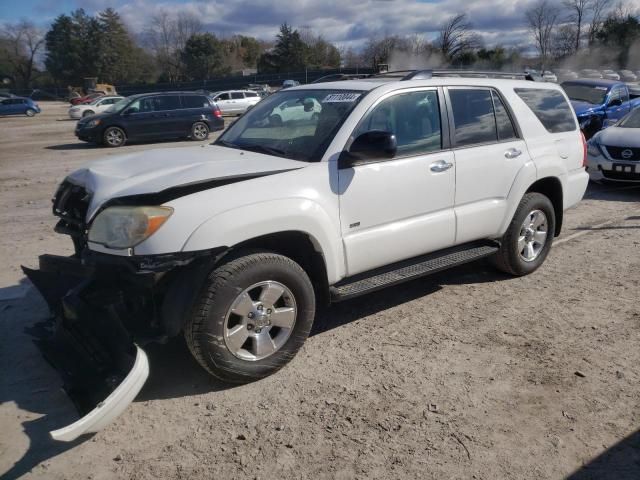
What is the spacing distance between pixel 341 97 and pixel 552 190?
8.40ft

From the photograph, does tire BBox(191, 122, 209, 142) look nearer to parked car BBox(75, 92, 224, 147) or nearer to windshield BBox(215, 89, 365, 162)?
parked car BBox(75, 92, 224, 147)

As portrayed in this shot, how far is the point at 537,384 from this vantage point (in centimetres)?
350

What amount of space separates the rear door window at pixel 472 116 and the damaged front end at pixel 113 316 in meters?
2.44

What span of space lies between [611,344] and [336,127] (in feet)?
8.27

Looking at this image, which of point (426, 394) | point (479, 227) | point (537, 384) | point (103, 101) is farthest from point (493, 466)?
point (103, 101)

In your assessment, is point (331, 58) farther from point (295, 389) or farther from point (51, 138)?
point (295, 389)

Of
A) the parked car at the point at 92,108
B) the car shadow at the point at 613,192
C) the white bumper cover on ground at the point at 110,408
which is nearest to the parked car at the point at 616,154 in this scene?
the car shadow at the point at 613,192

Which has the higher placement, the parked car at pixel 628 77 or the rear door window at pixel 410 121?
the rear door window at pixel 410 121

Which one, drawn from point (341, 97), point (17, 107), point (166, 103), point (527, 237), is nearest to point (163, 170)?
point (341, 97)

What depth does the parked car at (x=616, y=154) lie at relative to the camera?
29.2ft

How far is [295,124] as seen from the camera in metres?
4.21

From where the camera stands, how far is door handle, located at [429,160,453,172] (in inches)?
167

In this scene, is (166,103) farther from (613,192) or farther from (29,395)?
(29,395)

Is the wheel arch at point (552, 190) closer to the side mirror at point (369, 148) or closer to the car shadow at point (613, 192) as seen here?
the side mirror at point (369, 148)
